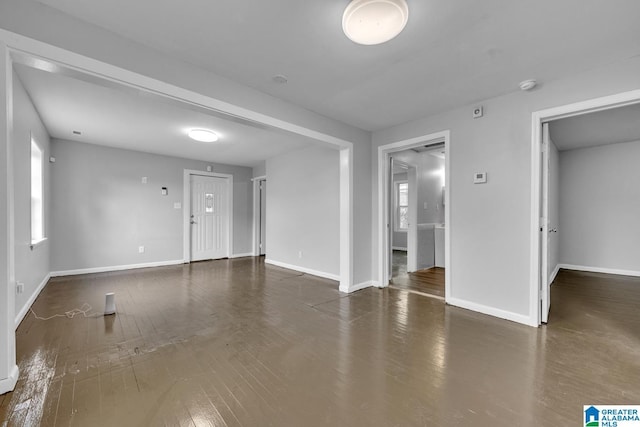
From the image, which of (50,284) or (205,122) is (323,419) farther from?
(50,284)

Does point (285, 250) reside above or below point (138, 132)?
below

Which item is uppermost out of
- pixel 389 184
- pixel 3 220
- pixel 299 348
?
pixel 389 184

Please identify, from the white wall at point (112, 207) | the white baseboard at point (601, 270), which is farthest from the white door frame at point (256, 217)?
the white baseboard at point (601, 270)

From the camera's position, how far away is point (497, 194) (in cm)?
302

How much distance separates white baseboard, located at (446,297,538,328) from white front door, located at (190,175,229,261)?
17.8 feet

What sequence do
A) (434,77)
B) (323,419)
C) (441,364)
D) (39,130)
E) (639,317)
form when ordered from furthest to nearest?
(39,130) → (639,317) → (434,77) → (441,364) → (323,419)

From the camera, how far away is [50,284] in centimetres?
421

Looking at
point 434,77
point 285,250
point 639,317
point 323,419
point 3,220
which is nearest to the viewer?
point 323,419

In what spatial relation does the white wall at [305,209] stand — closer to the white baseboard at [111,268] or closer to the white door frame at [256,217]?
the white door frame at [256,217]

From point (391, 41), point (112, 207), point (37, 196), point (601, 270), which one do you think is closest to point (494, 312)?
point (391, 41)

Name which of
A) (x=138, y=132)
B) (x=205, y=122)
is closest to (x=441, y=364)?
(x=205, y=122)

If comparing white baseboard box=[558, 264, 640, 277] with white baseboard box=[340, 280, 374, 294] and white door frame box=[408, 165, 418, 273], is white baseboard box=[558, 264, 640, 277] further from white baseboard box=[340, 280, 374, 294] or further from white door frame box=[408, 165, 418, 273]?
white baseboard box=[340, 280, 374, 294]

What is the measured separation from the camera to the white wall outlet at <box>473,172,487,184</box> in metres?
3.11

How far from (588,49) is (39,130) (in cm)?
632
